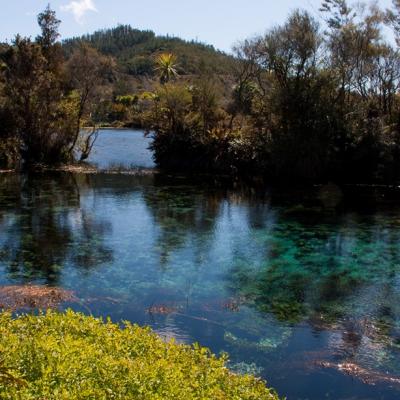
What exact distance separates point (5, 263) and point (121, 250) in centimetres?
415

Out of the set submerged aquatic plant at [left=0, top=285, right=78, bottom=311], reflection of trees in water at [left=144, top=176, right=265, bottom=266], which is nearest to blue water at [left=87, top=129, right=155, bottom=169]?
reflection of trees in water at [left=144, top=176, right=265, bottom=266]

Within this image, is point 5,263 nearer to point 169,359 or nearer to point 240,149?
point 169,359

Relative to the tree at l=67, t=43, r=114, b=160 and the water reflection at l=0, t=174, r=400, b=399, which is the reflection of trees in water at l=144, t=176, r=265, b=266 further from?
the tree at l=67, t=43, r=114, b=160

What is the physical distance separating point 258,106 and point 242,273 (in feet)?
84.7

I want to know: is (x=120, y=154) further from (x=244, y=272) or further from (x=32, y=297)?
(x=32, y=297)

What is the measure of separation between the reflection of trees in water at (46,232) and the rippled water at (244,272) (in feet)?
0.20

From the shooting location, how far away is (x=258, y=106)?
40969 millimetres

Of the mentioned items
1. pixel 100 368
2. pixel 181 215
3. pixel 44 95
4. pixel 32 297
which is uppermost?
pixel 44 95

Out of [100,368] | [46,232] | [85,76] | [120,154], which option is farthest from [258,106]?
[100,368]

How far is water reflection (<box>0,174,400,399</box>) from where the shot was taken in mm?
11523

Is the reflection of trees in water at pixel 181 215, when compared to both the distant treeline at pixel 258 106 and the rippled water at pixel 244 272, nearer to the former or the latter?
the rippled water at pixel 244 272

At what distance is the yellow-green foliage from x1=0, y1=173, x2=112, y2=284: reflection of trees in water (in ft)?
30.0

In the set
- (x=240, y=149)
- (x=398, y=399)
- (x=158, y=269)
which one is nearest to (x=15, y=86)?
(x=240, y=149)

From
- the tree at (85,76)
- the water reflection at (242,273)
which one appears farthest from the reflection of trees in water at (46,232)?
the tree at (85,76)
